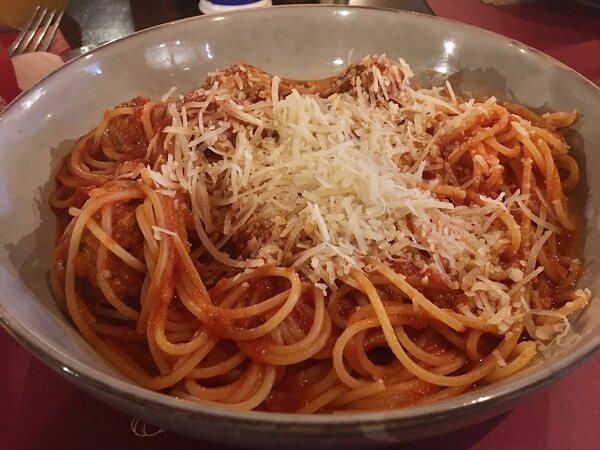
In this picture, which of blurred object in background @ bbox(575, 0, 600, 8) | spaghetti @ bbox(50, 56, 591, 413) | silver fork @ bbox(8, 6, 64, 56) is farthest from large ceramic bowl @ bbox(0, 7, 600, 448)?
blurred object in background @ bbox(575, 0, 600, 8)

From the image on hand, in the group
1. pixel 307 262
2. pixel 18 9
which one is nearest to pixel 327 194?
pixel 307 262

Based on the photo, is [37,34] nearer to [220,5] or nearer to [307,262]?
[220,5]

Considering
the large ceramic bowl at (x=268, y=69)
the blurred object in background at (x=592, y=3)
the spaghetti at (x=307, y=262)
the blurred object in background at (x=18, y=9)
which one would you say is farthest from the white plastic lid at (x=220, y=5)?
the blurred object in background at (x=592, y=3)

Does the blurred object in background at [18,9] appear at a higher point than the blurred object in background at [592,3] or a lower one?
lower

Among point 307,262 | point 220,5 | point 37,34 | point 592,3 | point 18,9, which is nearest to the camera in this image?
point 307,262

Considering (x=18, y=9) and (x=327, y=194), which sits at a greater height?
(x=327, y=194)

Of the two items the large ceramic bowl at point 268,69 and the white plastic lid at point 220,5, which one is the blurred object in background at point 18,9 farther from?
the large ceramic bowl at point 268,69

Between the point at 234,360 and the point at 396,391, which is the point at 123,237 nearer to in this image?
the point at 234,360
